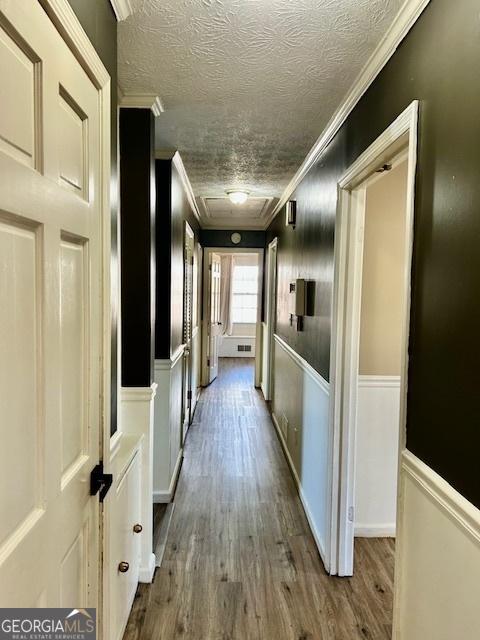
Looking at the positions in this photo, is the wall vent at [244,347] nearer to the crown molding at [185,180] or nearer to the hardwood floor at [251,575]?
the crown molding at [185,180]

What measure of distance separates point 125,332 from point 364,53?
160 centimetres

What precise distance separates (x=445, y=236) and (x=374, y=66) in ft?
2.94

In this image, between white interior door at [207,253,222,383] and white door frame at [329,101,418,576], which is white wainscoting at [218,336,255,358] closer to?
white interior door at [207,253,222,383]

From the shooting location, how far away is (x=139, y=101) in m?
1.95

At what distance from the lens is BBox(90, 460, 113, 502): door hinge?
1.19 meters

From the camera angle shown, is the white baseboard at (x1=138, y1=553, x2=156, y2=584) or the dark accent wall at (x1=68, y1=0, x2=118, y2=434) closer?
the dark accent wall at (x1=68, y1=0, x2=118, y2=434)

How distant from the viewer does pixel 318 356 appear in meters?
2.53

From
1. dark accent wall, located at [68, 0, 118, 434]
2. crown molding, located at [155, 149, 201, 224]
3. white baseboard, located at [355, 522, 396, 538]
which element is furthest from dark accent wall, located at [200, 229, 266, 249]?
dark accent wall, located at [68, 0, 118, 434]

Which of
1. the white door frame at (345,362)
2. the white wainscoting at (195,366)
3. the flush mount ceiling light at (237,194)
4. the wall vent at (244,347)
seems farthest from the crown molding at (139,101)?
the wall vent at (244,347)

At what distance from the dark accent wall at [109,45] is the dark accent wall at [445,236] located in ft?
Result: 3.18

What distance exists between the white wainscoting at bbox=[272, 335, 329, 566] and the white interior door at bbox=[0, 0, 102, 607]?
4.80 feet

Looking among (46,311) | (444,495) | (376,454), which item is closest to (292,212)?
(376,454)

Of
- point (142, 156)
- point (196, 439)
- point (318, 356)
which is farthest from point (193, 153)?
point (196, 439)

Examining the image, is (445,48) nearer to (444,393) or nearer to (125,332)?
(444,393)
